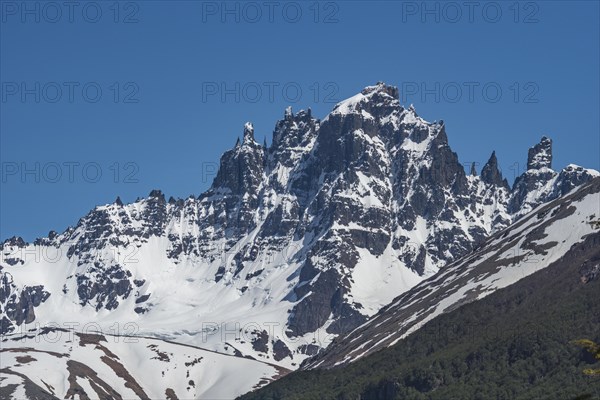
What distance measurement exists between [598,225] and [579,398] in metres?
14.7

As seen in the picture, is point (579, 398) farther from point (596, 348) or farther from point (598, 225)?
point (598, 225)

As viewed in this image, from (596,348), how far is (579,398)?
428 centimetres

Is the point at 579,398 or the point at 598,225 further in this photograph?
the point at 598,225

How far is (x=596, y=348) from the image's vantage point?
100000mm

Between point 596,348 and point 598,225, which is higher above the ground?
point 598,225

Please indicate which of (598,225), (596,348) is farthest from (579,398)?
(598,225)

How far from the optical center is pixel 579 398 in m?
98.2

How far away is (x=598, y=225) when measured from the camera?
10494 cm

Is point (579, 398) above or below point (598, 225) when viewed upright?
below

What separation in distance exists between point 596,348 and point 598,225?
34.7 feet
